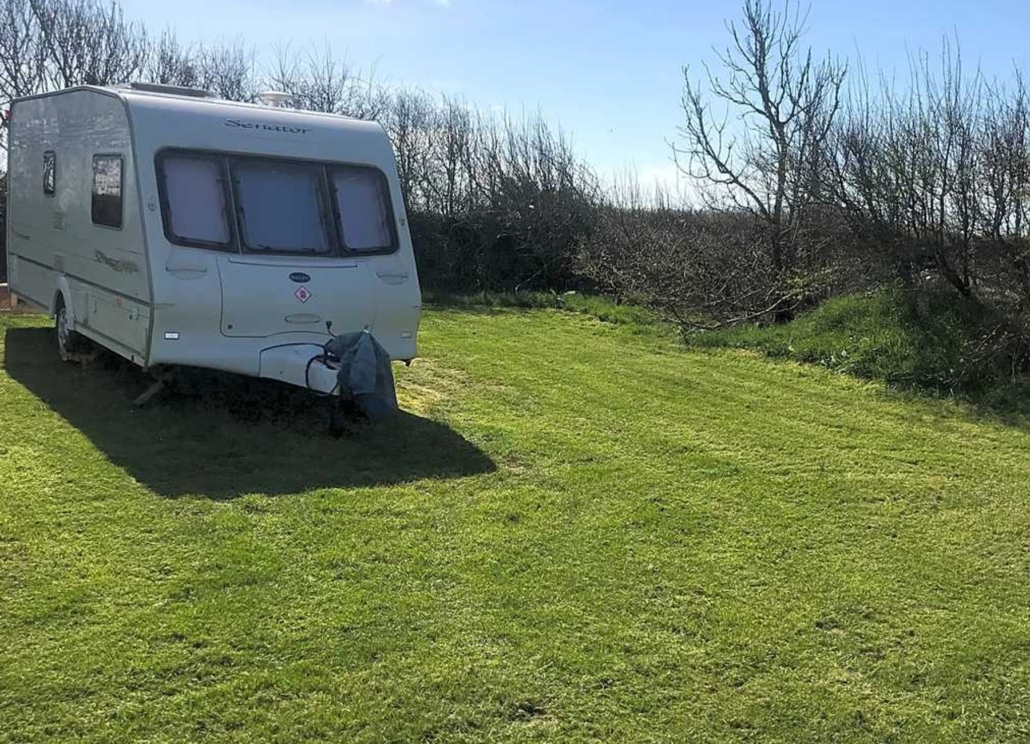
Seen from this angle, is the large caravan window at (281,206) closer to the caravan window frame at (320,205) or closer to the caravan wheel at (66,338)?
the caravan window frame at (320,205)

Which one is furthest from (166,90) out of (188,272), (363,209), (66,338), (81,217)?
(66,338)

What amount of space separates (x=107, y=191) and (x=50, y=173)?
2.06 meters

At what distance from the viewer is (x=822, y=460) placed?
21.8ft

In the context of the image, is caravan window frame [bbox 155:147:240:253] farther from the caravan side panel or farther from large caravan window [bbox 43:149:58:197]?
large caravan window [bbox 43:149:58:197]

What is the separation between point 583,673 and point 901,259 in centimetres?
817

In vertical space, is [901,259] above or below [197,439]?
above

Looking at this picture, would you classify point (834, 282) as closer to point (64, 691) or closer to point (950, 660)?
point (950, 660)

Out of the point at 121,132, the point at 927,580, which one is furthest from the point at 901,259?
the point at 121,132

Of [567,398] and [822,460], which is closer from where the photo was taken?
[822,460]

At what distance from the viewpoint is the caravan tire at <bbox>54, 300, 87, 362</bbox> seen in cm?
847

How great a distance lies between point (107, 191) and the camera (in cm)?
731

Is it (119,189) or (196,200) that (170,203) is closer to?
(196,200)

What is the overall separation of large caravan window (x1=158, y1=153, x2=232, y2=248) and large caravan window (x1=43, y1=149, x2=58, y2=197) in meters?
2.62

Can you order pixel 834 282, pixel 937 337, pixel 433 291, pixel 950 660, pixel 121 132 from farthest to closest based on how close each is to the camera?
pixel 433 291 → pixel 834 282 → pixel 937 337 → pixel 121 132 → pixel 950 660
